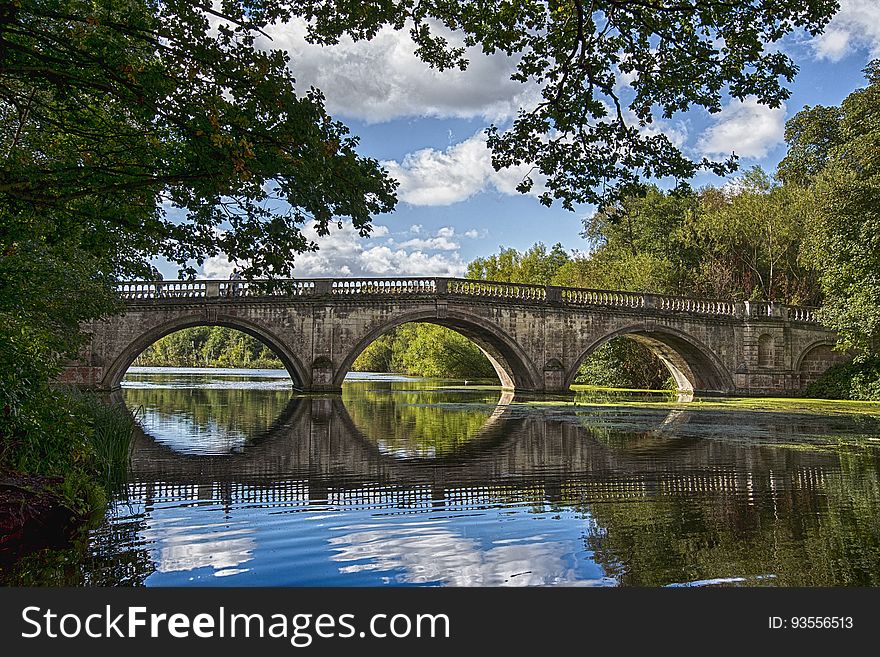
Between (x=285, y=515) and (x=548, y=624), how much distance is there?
3.35 m

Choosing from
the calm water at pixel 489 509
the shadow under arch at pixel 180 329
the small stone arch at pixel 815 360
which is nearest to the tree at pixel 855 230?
the small stone arch at pixel 815 360

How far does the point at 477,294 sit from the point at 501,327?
167 centimetres

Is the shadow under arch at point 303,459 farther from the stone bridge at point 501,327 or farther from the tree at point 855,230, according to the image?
the tree at point 855,230

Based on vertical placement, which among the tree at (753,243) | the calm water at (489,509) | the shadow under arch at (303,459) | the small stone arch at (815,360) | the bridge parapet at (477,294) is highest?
the tree at (753,243)

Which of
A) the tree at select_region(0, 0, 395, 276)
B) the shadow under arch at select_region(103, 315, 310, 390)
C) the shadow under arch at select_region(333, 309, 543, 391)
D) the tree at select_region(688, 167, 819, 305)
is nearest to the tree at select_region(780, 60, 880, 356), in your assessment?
the tree at select_region(688, 167, 819, 305)

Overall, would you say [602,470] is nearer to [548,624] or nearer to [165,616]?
[548,624]

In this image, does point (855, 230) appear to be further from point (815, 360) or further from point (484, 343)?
point (484, 343)

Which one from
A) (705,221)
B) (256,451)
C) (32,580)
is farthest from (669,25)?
(705,221)

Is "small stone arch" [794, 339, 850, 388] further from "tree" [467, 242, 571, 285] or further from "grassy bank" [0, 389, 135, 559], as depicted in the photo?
"grassy bank" [0, 389, 135, 559]

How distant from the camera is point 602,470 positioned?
9141 mm

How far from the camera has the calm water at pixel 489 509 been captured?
4551 mm

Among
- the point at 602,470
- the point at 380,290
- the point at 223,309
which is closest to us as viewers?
the point at 602,470

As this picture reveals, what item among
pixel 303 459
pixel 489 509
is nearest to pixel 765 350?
pixel 303 459

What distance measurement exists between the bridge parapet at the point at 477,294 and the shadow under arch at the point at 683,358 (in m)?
1.14
